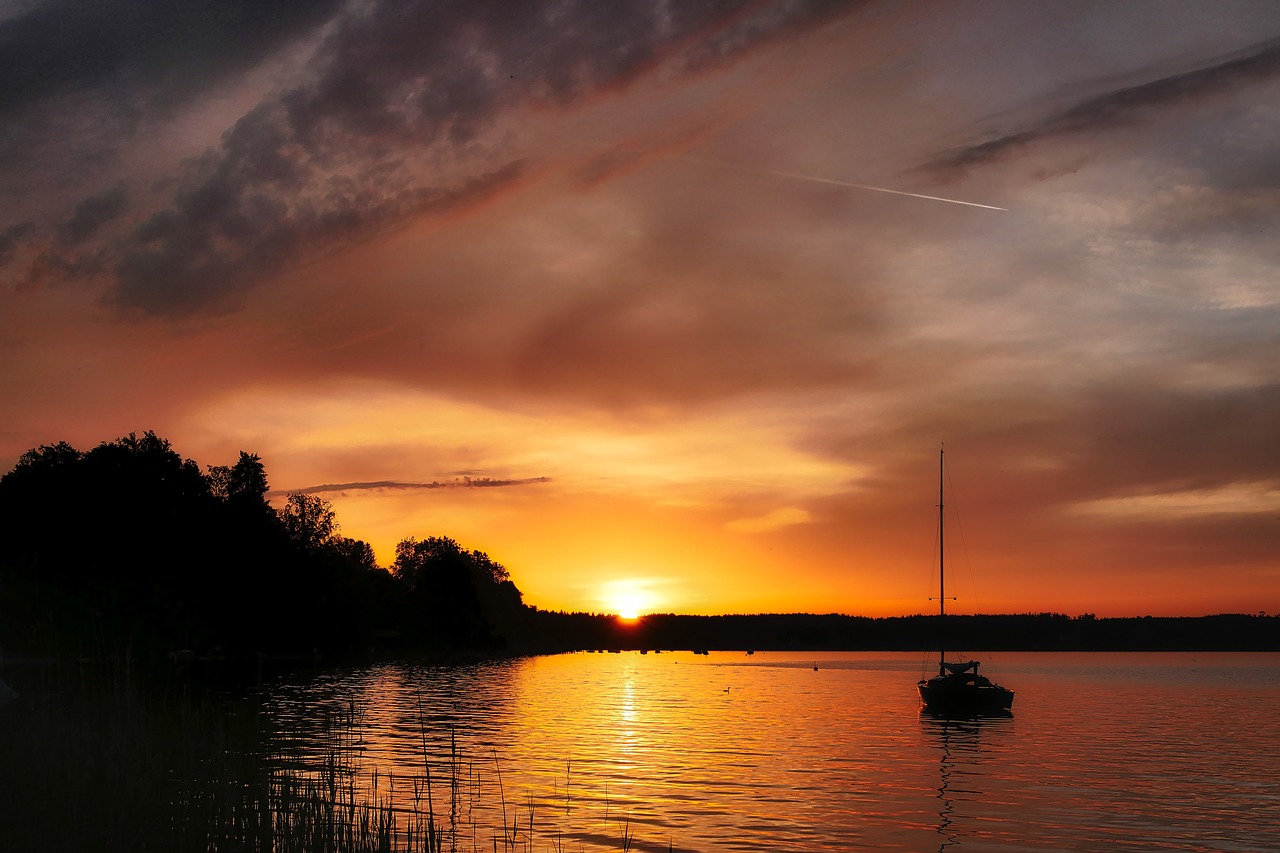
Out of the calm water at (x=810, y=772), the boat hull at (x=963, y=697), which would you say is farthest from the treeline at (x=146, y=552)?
the boat hull at (x=963, y=697)

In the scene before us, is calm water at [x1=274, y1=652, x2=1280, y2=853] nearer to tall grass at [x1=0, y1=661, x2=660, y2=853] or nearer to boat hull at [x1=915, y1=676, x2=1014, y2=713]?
boat hull at [x1=915, y1=676, x2=1014, y2=713]

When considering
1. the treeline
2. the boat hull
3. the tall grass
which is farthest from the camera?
the treeline

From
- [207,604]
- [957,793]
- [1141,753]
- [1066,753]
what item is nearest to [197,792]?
[957,793]

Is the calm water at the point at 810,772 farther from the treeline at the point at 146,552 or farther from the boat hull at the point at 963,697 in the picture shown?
the treeline at the point at 146,552

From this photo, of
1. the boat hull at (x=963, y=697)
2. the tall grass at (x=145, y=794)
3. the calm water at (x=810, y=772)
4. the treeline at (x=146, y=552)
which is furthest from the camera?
the treeline at (x=146, y=552)

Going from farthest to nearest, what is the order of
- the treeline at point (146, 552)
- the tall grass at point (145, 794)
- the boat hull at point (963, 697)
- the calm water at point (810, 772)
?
the treeline at point (146, 552) → the boat hull at point (963, 697) → the calm water at point (810, 772) → the tall grass at point (145, 794)

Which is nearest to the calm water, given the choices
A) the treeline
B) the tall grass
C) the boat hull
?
the boat hull

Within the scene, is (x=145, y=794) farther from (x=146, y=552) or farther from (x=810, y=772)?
(x=146, y=552)

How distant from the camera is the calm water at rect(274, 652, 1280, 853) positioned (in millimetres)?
33031

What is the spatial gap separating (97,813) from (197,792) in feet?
8.85

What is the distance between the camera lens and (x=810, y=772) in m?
50.5

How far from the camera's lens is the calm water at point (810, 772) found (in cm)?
3303

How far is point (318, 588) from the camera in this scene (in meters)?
160

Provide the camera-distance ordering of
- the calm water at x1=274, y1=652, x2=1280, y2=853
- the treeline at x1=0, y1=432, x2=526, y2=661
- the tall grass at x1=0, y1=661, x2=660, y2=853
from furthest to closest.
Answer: the treeline at x1=0, y1=432, x2=526, y2=661 < the calm water at x1=274, y1=652, x2=1280, y2=853 < the tall grass at x1=0, y1=661, x2=660, y2=853
